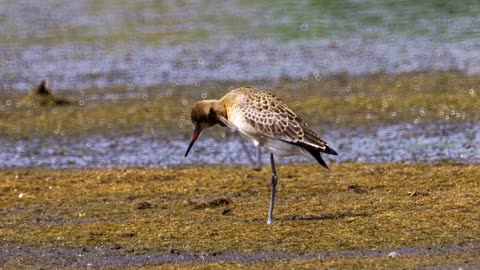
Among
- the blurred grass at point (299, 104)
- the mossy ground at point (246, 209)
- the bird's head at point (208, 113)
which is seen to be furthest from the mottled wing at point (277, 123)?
the blurred grass at point (299, 104)

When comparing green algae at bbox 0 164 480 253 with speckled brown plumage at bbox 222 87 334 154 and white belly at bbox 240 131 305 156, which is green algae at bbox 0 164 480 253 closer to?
white belly at bbox 240 131 305 156

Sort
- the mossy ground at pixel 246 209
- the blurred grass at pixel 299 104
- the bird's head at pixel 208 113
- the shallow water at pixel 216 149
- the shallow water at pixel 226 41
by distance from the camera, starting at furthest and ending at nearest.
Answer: the shallow water at pixel 226 41, the blurred grass at pixel 299 104, the shallow water at pixel 216 149, the bird's head at pixel 208 113, the mossy ground at pixel 246 209

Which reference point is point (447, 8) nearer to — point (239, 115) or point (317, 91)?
point (317, 91)

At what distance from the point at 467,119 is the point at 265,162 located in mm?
3111

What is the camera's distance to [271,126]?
10.7m

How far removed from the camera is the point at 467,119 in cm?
1586

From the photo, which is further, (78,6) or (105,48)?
(78,6)

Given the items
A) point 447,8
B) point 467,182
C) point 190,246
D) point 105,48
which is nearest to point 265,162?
point 467,182

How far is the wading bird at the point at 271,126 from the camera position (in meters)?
10.7

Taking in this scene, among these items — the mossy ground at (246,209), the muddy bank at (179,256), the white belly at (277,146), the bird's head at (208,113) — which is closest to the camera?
the muddy bank at (179,256)

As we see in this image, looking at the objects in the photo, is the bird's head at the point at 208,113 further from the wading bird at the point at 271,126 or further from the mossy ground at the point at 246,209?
the mossy ground at the point at 246,209

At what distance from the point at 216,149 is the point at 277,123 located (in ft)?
13.9

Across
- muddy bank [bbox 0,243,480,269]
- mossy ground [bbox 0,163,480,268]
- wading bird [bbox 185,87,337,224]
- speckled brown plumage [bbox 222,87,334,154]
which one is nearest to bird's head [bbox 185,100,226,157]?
wading bird [bbox 185,87,337,224]

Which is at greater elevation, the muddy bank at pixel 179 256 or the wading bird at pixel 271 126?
the wading bird at pixel 271 126
